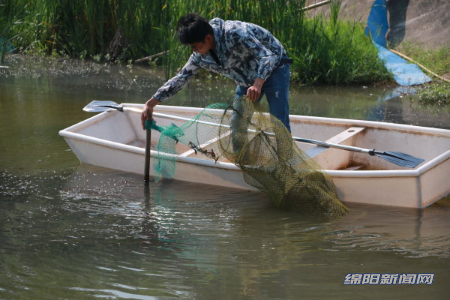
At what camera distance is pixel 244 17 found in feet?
33.7

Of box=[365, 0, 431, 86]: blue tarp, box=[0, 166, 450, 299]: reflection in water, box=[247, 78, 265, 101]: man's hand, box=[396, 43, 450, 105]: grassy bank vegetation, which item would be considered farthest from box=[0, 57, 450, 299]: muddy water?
box=[365, 0, 431, 86]: blue tarp

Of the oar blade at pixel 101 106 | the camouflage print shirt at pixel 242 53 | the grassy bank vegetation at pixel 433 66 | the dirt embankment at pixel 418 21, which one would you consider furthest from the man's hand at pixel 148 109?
the dirt embankment at pixel 418 21

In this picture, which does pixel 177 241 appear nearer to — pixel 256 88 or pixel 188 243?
pixel 188 243

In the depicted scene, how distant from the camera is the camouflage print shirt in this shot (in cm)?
518

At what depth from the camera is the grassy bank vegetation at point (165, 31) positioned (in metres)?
10.3

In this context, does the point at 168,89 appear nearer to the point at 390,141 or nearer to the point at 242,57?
the point at 242,57

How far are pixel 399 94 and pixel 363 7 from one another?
3.16 m

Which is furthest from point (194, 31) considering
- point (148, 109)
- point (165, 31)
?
point (165, 31)

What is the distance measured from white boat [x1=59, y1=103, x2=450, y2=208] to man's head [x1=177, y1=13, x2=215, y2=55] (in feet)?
3.82

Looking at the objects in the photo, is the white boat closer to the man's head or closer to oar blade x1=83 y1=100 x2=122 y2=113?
oar blade x1=83 y1=100 x2=122 y2=113

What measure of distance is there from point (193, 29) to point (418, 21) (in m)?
7.93

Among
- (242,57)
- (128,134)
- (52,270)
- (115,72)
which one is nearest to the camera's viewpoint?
(52,270)

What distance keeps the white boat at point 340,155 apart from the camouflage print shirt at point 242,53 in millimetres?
797

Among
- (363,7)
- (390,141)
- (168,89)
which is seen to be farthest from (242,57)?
(363,7)
